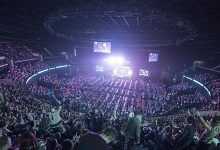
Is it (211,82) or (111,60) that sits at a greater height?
(111,60)

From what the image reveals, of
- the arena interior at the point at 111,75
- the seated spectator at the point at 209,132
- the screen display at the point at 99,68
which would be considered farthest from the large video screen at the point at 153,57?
the seated spectator at the point at 209,132

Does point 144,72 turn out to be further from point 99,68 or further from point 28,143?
point 28,143

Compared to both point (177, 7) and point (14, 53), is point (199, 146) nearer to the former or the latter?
point (177, 7)

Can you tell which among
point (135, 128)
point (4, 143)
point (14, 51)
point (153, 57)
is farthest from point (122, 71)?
point (4, 143)

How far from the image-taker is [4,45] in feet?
82.0

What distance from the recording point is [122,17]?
736 inches

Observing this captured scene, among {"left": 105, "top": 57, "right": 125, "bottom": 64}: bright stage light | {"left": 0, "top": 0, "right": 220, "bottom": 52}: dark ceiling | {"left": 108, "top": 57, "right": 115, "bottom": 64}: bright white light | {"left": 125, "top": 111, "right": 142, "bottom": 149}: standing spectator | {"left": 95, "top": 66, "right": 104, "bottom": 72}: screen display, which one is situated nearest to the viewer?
{"left": 125, "top": 111, "right": 142, "bottom": 149}: standing spectator

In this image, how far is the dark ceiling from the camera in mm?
14070

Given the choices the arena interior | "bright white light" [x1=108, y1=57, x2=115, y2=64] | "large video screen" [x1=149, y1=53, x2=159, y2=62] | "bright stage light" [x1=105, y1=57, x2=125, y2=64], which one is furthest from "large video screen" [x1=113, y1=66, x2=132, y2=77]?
"large video screen" [x1=149, y1=53, x2=159, y2=62]

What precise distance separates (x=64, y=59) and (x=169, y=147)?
3958 cm

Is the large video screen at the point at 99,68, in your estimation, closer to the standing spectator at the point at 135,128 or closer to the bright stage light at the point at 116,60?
the bright stage light at the point at 116,60

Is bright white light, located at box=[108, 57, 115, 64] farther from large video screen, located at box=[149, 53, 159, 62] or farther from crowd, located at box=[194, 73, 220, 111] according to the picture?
crowd, located at box=[194, 73, 220, 111]

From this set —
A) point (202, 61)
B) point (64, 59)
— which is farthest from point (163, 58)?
→ point (64, 59)

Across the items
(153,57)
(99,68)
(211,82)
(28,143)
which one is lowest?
(211,82)
